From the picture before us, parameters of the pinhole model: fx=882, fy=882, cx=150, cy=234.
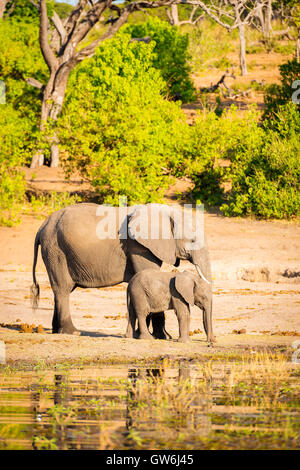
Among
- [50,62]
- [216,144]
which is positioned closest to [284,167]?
[216,144]

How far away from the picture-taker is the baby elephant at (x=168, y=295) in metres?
11.6

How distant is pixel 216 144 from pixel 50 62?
817 cm

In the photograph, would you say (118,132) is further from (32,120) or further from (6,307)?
(6,307)

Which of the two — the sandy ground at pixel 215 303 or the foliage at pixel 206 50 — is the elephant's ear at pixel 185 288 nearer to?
the sandy ground at pixel 215 303

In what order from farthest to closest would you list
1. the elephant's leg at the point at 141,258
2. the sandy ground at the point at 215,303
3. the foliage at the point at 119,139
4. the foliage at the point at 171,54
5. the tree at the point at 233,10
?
the foliage at the point at 171,54 < the tree at the point at 233,10 < the foliage at the point at 119,139 < the elephant's leg at the point at 141,258 < the sandy ground at the point at 215,303

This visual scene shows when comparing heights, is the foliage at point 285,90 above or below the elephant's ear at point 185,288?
above

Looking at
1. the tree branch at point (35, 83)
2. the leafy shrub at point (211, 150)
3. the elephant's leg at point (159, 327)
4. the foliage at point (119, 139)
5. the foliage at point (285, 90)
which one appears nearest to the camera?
the elephant's leg at point (159, 327)

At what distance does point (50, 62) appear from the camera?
33000 millimetres

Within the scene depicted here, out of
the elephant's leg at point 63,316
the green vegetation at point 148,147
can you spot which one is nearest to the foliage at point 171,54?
the green vegetation at point 148,147

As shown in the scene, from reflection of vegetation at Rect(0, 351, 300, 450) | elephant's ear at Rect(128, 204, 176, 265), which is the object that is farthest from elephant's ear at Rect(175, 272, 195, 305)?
reflection of vegetation at Rect(0, 351, 300, 450)

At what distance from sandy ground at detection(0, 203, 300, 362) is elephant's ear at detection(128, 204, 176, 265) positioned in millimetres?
1247

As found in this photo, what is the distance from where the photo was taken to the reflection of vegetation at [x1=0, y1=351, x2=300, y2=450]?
20.5ft

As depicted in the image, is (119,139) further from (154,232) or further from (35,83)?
(154,232)
